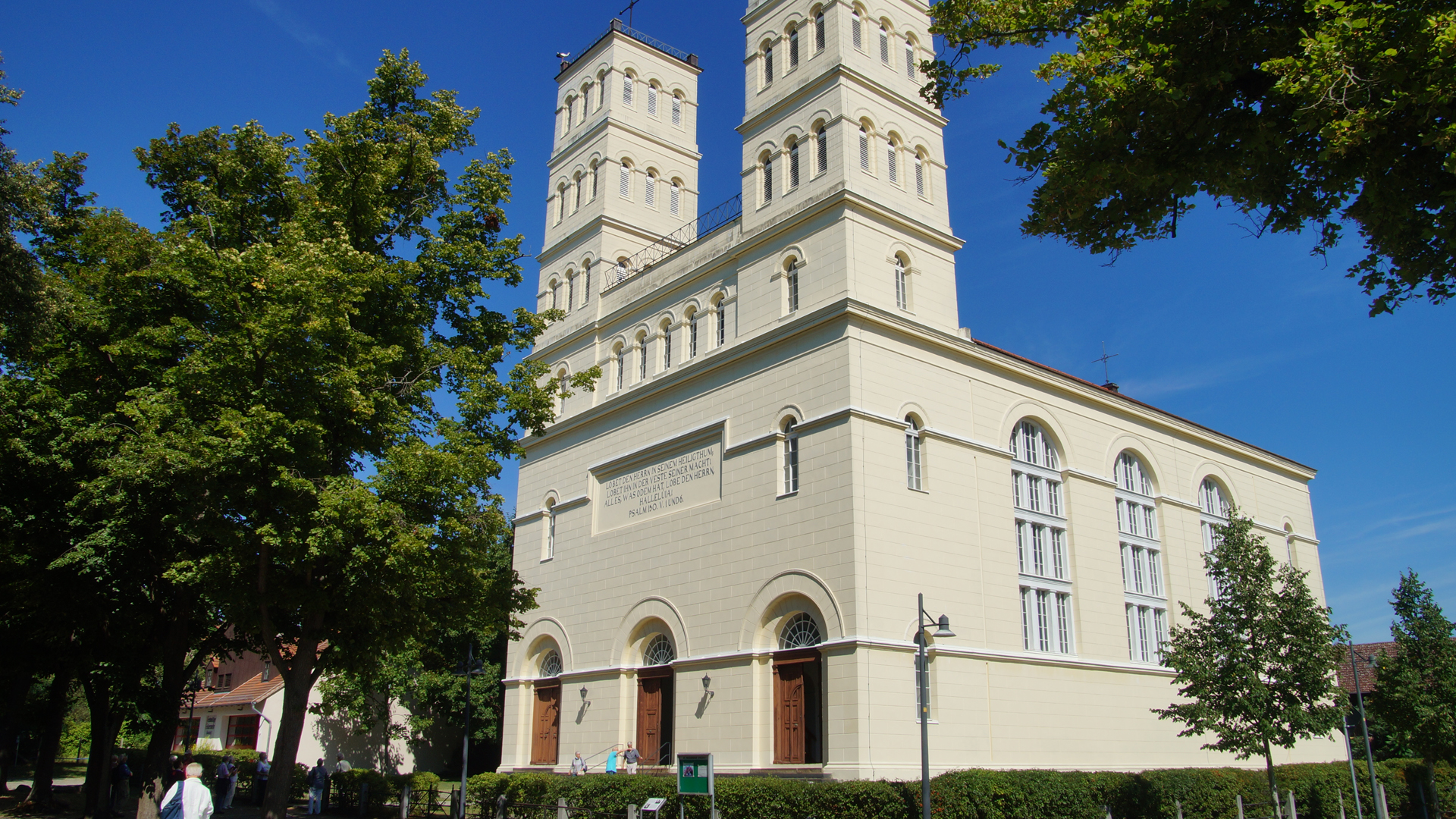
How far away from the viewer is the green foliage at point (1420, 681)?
3250cm

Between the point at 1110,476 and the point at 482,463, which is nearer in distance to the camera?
the point at 482,463

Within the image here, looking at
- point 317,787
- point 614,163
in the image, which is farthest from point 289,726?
point 614,163

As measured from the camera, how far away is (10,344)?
19219 millimetres

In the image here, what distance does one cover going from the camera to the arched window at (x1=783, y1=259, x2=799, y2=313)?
26859 millimetres

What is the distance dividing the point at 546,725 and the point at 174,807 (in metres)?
21.3

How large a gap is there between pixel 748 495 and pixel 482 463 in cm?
Result: 1005

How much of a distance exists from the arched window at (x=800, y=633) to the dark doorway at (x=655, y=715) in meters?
4.44

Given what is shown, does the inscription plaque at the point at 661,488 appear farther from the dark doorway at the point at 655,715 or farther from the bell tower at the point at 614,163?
the bell tower at the point at 614,163

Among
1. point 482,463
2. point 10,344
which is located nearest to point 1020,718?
point 482,463

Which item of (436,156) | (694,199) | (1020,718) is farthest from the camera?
(694,199)

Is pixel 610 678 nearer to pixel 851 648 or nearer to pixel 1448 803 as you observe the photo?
pixel 851 648

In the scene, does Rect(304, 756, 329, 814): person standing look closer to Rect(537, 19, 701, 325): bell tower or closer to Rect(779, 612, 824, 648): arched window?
Rect(779, 612, 824, 648): arched window

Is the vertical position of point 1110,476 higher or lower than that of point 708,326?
lower

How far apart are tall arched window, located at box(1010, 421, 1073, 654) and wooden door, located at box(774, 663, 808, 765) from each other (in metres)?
7.16
